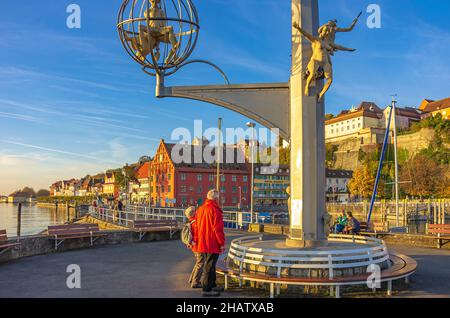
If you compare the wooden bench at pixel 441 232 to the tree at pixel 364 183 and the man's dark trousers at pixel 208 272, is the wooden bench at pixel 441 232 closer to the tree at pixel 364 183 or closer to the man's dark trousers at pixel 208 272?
the man's dark trousers at pixel 208 272

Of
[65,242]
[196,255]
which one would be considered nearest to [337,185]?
[65,242]

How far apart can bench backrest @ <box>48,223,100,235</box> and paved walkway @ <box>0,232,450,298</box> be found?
929 mm

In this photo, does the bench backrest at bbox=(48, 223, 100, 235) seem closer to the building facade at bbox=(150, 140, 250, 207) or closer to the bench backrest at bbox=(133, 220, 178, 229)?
the bench backrest at bbox=(133, 220, 178, 229)

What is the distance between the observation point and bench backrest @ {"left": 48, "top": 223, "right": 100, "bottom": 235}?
15766mm

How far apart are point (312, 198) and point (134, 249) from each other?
27.6 ft

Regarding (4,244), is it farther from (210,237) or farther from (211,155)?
(211,155)

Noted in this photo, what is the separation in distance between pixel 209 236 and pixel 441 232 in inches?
476

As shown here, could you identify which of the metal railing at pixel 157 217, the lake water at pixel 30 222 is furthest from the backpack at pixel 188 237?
the lake water at pixel 30 222

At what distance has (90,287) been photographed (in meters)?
9.49

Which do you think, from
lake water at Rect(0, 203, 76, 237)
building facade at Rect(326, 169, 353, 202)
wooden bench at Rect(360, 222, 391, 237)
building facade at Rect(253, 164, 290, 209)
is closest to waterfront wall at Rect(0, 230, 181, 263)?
wooden bench at Rect(360, 222, 391, 237)

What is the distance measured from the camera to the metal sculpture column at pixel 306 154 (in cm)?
1066

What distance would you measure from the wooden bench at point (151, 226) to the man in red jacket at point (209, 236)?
1074 centimetres
